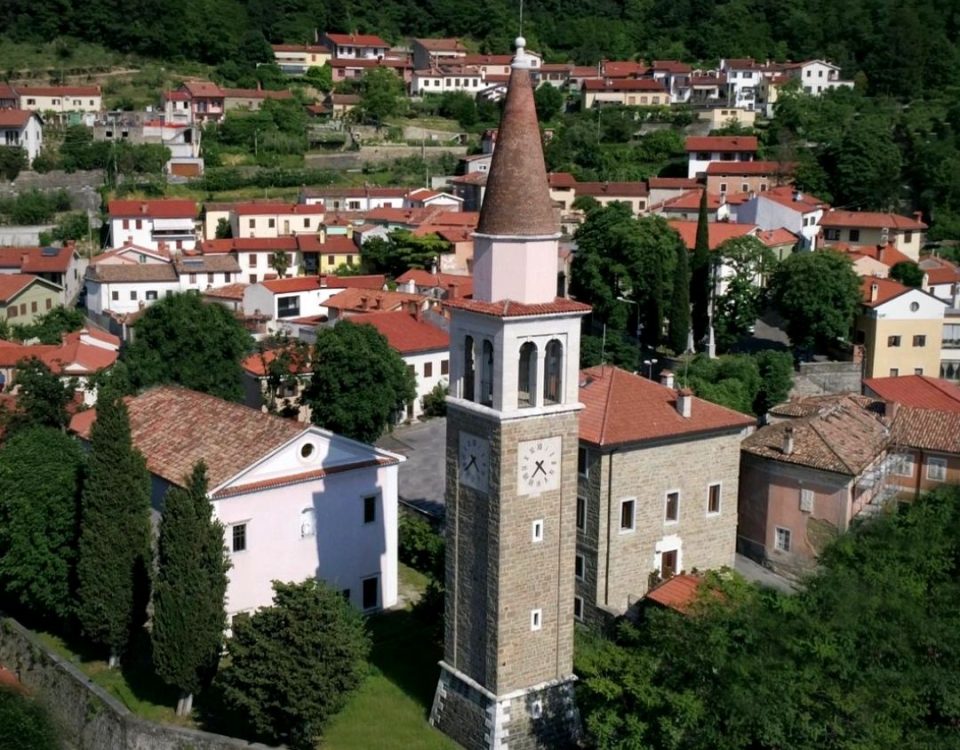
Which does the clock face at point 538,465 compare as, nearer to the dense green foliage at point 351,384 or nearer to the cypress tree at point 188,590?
the cypress tree at point 188,590

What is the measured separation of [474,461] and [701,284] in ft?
96.9

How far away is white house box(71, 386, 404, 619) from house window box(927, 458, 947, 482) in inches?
607

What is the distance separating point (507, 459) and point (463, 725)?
5551mm

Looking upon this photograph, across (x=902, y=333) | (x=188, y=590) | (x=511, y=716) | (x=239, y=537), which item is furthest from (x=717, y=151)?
(x=188, y=590)

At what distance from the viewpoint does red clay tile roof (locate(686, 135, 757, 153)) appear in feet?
269

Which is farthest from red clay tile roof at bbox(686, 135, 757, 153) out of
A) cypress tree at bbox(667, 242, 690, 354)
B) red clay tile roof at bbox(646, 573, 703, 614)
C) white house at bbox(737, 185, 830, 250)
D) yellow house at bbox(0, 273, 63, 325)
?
red clay tile roof at bbox(646, 573, 703, 614)

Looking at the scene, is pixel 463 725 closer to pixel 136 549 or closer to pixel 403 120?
pixel 136 549

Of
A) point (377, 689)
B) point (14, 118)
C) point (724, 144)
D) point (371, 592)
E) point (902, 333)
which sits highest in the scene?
point (14, 118)

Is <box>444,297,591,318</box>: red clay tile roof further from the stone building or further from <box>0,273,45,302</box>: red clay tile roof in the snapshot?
<box>0,273,45,302</box>: red clay tile roof

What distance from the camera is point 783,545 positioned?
110 ft

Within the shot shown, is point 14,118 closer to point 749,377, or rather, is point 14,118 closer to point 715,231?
point 715,231

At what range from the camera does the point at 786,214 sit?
63.8 m

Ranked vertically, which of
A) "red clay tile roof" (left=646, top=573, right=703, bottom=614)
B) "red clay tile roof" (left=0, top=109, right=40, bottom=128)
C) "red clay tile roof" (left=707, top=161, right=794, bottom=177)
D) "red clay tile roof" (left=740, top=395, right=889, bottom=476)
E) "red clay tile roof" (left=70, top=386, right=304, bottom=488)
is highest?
"red clay tile roof" (left=0, top=109, right=40, bottom=128)

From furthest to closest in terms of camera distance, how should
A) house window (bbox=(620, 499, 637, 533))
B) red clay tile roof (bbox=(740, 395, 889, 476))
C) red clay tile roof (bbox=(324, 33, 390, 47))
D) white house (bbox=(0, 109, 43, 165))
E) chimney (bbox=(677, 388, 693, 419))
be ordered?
red clay tile roof (bbox=(324, 33, 390, 47))
white house (bbox=(0, 109, 43, 165))
red clay tile roof (bbox=(740, 395, 889, 476))
chimney (bbox=(677, 388, 693, 419))
house window (bbox=(620, 499, 637, 533))
